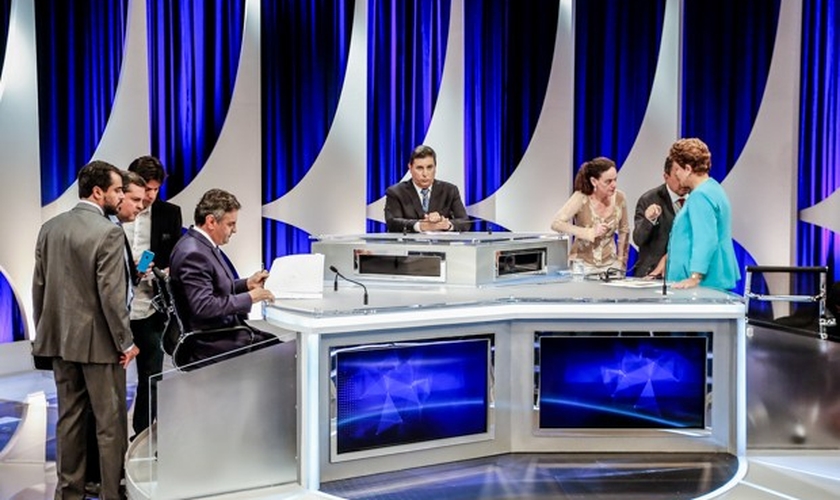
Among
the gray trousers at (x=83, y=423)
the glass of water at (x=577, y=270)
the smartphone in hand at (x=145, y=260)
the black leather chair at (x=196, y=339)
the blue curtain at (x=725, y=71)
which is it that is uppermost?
the blue curtain at (x=725, y=71)

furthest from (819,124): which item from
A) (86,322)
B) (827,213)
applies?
(86,322)

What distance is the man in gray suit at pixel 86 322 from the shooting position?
3229 millimetres

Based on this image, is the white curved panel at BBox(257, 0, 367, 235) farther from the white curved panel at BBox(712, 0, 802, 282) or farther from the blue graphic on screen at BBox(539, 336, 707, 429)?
the blue graphic on screen at BBox(539, 336, 707, 429)

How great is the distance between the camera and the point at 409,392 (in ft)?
11.5

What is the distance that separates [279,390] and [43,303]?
919 millimetres

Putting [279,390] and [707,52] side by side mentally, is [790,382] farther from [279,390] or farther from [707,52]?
[707,52]

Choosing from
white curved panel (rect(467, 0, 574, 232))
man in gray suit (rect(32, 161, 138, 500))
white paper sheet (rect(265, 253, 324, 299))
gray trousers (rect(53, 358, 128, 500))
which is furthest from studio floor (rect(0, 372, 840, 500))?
white curved panel (rect(467, 0, 574, 232))

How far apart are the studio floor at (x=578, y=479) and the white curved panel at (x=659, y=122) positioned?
3105 millimetres

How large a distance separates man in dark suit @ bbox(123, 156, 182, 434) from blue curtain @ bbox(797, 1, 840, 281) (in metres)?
4.28

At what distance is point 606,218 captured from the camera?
15.3 ft

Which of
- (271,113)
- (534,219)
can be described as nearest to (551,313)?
(534,219)

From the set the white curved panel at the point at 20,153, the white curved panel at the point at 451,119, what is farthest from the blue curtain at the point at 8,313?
the white curved panel at the point at 451,119

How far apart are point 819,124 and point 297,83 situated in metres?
3.63

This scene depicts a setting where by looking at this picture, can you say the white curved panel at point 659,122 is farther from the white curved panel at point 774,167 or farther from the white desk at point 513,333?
the white desk at point 513,333
